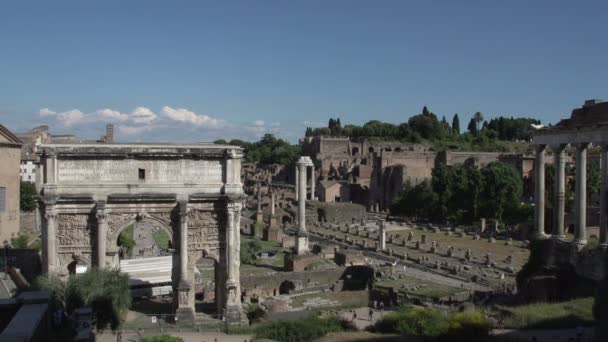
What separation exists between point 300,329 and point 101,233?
7726mm

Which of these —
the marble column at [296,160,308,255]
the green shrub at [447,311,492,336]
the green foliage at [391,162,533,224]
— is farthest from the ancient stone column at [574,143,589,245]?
the green foliage at [391,162,533,224]

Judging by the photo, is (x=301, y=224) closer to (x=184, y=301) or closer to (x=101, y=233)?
(x=184, y=301)

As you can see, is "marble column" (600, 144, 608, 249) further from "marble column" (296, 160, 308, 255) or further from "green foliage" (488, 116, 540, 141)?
"green foliage" (488, 116, 540, 141)

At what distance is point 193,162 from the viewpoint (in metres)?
20.3

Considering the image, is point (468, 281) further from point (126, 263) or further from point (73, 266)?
point (73, 266)

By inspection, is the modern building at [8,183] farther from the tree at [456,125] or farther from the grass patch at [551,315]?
the tree at [456,125]

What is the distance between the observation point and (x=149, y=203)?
19750mm

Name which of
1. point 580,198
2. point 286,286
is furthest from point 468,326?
point 286,286

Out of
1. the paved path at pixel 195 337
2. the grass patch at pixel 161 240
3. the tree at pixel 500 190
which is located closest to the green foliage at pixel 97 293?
the paved path at pixel 195 337

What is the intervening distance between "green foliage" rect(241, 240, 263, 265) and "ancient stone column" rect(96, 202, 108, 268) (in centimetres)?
1466

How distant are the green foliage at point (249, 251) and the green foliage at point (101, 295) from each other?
15.8m

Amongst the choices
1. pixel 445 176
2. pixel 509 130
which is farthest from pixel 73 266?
pixel 509 130

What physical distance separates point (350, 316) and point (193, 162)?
7729 millimetres

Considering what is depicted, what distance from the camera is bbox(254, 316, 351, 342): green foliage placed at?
15.8 m
